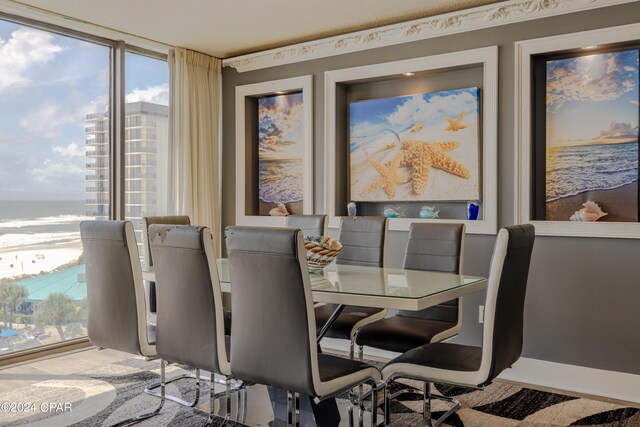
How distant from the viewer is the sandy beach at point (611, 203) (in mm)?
3713

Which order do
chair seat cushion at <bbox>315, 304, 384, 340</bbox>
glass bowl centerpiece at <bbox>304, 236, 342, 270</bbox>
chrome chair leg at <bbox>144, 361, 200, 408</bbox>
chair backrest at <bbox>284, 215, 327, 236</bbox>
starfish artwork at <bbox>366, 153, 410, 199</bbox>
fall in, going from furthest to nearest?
1. starfish artwork at <bbox>366, 153, 410, 199</bbox>
2. chair backrest at <bbox>284, 215, 327, 236</bbox>
3. chair seat cushion at <bbox>315, 304, 384, 340</bbox>
4. chrome chair leg at <bbox>144, 361, 200, 408</bbox>
5. glass bowl centerpiece at <bbox>304, 236, 342, 270</bbox>

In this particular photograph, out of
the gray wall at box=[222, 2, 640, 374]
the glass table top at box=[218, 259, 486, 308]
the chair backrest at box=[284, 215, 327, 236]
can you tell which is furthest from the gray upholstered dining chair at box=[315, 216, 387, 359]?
the gray wall at box=[222, 2, 640, 374]

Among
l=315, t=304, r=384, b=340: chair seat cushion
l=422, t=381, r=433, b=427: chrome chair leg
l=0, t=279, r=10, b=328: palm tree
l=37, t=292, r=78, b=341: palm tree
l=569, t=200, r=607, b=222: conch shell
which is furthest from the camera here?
l=37, t=292, r=78, b=341: palm tree

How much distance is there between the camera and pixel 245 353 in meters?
2.33

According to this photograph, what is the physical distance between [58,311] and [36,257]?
477 millimetres

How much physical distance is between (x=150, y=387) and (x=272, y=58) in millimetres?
3120

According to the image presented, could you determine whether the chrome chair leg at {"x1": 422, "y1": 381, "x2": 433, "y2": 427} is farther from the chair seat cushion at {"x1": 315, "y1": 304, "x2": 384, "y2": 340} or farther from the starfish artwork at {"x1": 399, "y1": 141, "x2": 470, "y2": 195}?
the starfish artwork at {"x1": 399, "y1": 141, "x2": 470, "y2": 195}

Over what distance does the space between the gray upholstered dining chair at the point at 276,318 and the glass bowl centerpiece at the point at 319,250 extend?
725mm

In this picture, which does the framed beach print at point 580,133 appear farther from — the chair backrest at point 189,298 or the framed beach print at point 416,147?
the chair backrest at point 189,298

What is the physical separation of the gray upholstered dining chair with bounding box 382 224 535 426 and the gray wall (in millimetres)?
1433

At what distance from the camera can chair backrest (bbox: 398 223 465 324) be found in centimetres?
346

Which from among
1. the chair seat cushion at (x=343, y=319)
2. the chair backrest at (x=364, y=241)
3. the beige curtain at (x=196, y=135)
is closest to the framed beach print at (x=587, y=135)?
the chair backrest at (x=364, y=241)

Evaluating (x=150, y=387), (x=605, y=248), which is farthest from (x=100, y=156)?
(x=605, y=248)

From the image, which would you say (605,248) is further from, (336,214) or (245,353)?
(245,353)
